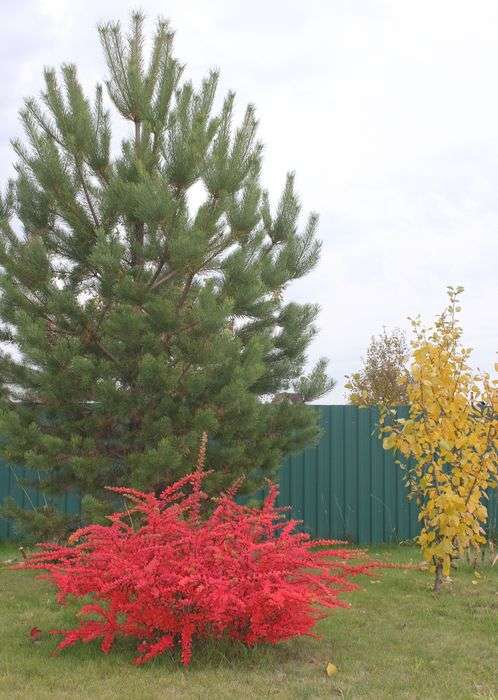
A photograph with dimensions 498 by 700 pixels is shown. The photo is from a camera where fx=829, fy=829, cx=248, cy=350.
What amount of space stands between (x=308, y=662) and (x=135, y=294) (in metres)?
3.22

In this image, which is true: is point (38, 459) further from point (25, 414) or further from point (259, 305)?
point (259, 305)

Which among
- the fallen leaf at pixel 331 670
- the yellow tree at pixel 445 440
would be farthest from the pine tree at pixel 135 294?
the fallen leaf at pixel 331 670

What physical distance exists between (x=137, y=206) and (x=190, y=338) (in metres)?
1.12

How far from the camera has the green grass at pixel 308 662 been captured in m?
3.77

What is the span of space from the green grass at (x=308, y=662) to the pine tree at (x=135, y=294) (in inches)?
62.3

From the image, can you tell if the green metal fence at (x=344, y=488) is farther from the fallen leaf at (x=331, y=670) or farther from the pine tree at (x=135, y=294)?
the fallen leaf at (x=331, y=670)

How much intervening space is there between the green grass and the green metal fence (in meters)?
4.19

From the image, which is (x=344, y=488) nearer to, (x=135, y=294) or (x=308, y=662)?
(x=135, y=294)

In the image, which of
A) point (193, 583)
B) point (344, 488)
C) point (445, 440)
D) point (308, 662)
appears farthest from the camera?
point (344, 488)

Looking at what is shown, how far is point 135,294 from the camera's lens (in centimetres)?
646

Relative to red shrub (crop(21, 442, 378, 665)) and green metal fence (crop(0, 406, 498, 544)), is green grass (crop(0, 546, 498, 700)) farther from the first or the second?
green metal fence (crop(0, 406, 498, 544))

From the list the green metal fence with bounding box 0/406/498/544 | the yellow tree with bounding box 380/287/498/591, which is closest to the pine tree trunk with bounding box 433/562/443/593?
the yellow tree with bounding box 380/287/498/591

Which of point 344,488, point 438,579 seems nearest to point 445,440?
point 438,579

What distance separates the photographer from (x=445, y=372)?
5.95 meters
